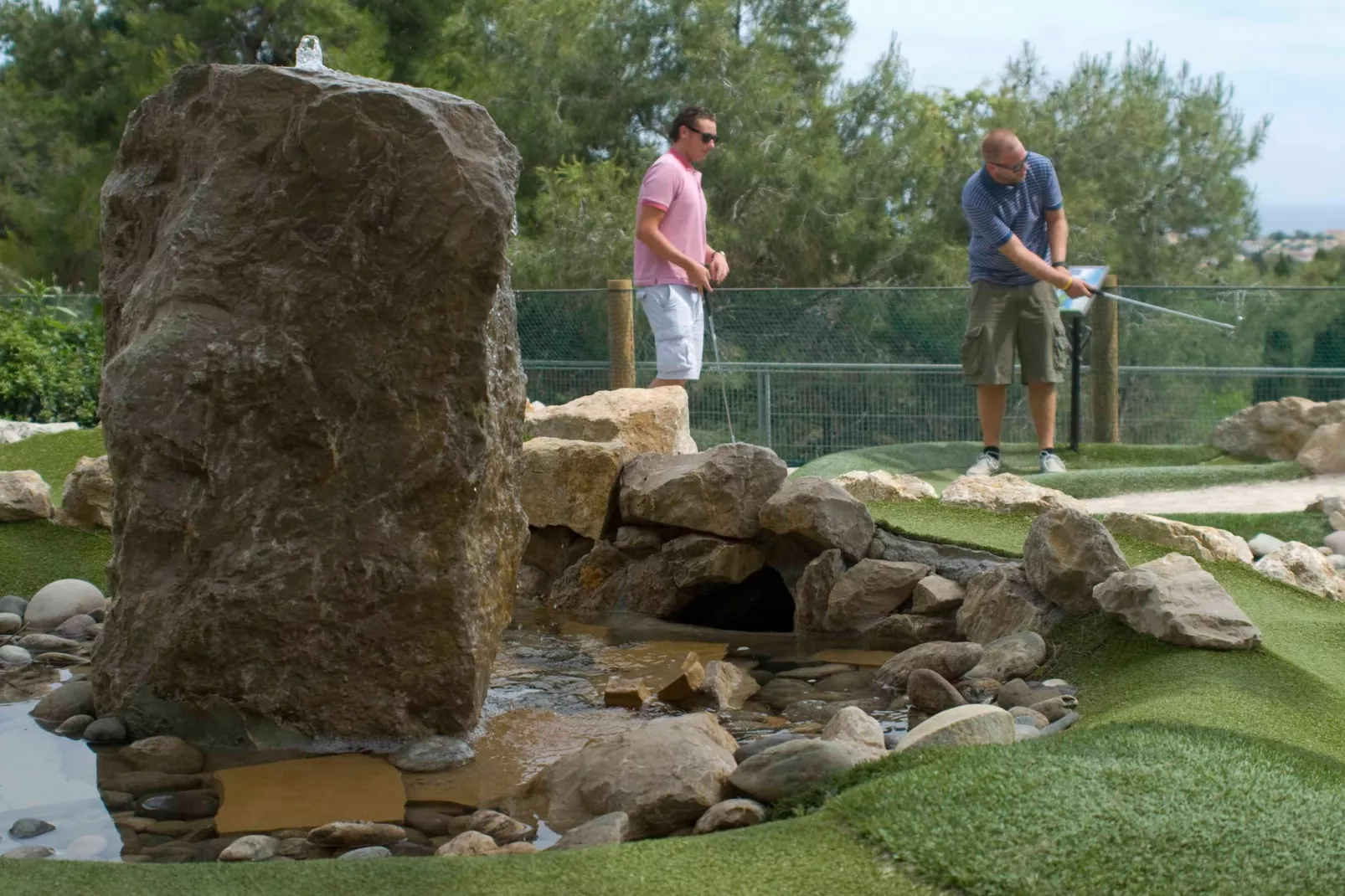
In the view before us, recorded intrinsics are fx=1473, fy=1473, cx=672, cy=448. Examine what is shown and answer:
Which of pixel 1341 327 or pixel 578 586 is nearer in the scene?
pixel 578 586

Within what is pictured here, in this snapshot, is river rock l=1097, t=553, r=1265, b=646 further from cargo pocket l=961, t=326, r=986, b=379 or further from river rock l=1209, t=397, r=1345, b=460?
river rock l=1209, t=397, r=1345, b=460

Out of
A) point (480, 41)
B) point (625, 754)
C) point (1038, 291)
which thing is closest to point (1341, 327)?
point (1038, 291)

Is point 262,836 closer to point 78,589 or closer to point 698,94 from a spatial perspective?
point 78,589

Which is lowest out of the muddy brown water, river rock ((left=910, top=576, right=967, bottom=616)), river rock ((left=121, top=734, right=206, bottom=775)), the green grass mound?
the muddy brown water

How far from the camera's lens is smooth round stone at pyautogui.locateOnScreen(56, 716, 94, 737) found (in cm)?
391

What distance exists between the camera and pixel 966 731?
330cm

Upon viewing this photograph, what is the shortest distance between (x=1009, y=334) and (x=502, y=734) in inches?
201

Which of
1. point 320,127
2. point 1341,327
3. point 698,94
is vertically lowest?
point 1341,327

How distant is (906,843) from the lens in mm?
2639

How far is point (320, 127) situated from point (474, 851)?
5.84 feet

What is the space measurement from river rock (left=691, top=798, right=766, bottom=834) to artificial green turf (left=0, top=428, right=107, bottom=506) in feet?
18.8

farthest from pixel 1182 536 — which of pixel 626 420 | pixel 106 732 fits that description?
pixel 106 732

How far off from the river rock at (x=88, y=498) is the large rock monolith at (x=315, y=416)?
7.41 feet

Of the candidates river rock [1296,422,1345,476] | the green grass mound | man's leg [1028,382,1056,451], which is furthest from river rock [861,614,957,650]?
river rock [1296,422,1345,476]
